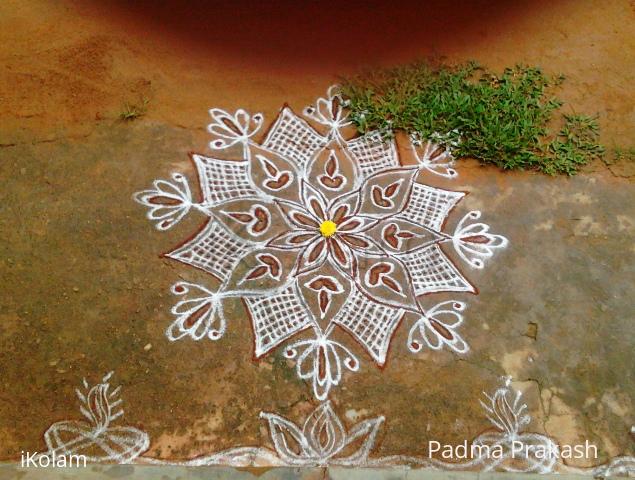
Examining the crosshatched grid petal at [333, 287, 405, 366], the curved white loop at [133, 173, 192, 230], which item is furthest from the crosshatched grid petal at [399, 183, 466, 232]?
the curved white loop at [133, 173, 192, 230]

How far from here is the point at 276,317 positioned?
2.01 metres

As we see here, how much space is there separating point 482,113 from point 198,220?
4.60 ft

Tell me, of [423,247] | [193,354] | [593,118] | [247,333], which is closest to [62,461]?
[193,354]

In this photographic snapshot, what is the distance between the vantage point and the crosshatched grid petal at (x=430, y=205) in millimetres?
2297

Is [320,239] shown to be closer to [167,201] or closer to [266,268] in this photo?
[266,268]

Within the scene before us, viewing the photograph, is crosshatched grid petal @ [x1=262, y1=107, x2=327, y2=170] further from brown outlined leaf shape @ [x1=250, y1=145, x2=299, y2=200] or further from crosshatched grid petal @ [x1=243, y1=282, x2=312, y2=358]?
crosshatched grid petal @ [x1=243, y1=282, x2=312, y2=358]

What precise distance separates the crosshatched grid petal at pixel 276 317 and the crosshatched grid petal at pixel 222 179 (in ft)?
1.55

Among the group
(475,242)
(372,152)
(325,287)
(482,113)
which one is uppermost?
(482,113)

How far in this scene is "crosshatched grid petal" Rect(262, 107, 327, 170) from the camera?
2.47 m

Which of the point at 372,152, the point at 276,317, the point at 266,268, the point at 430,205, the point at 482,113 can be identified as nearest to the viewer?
the point at 276,317

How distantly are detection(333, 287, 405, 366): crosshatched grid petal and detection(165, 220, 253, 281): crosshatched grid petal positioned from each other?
17.7 inches

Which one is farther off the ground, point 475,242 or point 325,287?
point 475,242

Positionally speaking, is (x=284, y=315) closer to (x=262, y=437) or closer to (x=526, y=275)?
(x=262, y=437)

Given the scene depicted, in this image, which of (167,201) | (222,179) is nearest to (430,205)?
(222,179)
